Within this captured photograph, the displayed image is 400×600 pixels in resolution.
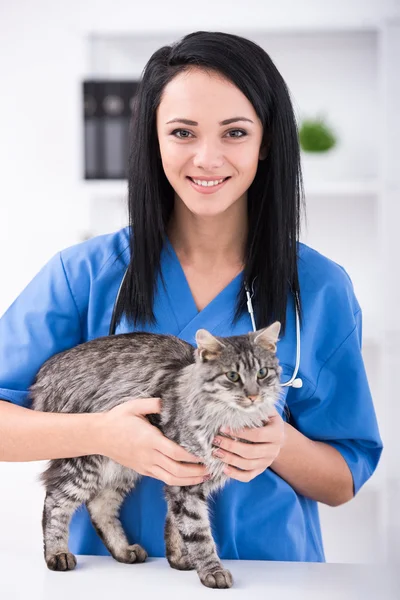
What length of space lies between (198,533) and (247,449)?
17 cm

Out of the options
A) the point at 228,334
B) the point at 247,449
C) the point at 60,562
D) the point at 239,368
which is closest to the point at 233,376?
the point at 239,368

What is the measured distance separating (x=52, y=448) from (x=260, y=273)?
0.54 meters

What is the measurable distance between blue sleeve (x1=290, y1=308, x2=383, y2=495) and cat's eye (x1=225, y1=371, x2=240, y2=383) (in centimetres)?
33

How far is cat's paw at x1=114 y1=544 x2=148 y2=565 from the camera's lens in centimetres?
137

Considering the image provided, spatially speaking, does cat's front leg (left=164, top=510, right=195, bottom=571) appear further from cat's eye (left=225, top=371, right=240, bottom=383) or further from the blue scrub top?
cat's eye (left=225, top=371, right=240, bottom=383)

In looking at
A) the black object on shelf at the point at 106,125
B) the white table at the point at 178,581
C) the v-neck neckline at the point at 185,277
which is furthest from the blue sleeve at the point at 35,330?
the black object on shelf at the point at 106,125

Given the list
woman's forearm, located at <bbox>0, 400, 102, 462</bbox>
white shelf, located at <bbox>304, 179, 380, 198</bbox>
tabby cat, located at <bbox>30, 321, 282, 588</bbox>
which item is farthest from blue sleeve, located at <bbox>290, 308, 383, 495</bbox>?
white shelf, located at <bbox>304, 179, 380, 198</bbox>

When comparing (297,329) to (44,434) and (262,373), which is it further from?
→ (44,434)

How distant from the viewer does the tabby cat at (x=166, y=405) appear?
3.96 feet

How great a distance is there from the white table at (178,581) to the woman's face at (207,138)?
26.5 inches

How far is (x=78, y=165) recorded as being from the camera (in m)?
2.96

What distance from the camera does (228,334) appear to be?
146 cm

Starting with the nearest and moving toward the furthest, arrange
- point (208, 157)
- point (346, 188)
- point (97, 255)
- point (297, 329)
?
point (208, 157) → point (297, 329) → point (97, 255) → point (346, 188)

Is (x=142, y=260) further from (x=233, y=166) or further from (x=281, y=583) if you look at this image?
(x=281, y=583)
